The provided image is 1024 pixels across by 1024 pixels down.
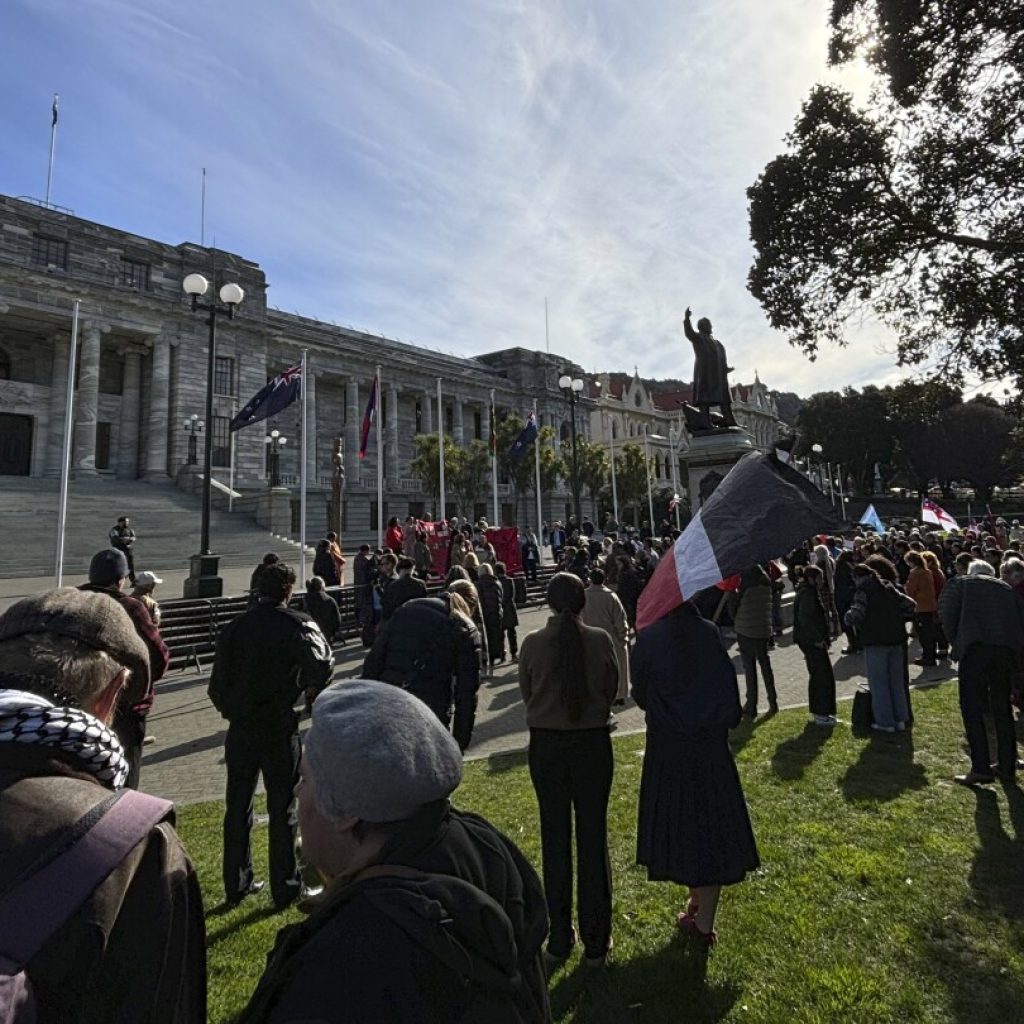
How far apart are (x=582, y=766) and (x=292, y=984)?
2735mm

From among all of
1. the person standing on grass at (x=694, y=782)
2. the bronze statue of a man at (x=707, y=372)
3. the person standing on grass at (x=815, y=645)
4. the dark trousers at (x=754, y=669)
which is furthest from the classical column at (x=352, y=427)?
the person standing on grass at (x=694, y=782)

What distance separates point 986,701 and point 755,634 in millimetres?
2534

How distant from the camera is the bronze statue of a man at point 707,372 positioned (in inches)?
664

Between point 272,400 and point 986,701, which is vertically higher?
point 272,400

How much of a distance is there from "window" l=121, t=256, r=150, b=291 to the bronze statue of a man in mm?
31817

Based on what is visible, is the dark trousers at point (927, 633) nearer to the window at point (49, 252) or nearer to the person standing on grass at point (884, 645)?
Result: the person standing on grass at point (884, 645)

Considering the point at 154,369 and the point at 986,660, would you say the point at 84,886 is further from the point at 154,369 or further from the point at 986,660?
the point at 154,369

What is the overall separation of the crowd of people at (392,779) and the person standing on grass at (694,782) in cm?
1

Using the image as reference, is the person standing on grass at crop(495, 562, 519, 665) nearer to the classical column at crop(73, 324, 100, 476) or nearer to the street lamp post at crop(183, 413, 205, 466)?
the classical column at crop(73, 324, 100, 476)

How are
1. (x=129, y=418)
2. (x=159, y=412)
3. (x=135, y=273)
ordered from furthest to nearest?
(x=135, y=273) < (x=129, y=418) < (x=159, y=412)

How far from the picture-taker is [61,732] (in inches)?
53.8

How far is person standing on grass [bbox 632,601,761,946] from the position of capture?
141 inches

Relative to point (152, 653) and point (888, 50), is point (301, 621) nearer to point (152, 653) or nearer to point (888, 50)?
point (152, 653)

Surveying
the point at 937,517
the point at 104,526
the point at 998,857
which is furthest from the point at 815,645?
the point at 104,526
